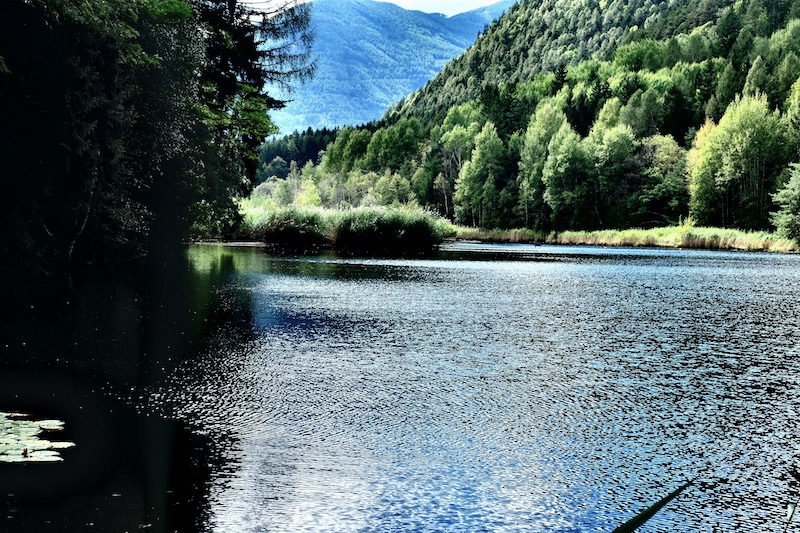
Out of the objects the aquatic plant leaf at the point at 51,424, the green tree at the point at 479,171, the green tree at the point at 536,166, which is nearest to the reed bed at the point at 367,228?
the aquatic plant leaf at the point at 51,424

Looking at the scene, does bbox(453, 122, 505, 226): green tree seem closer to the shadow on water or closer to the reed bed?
the reed bed

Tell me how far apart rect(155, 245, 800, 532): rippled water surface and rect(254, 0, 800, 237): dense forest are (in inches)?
1546

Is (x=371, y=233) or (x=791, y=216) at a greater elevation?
(x=791, y=216)

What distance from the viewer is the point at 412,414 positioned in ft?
20.6

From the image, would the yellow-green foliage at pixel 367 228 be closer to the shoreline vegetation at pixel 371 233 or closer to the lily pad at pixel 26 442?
the shoreline vegetation at pixel 371 233

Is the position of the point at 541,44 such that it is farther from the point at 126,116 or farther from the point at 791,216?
the point at 126,116

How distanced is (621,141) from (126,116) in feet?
263

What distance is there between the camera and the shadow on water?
399 cm

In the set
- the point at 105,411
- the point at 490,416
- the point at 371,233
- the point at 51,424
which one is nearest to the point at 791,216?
the point at 371,233

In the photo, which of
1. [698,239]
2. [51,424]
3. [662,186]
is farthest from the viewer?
[662,186]

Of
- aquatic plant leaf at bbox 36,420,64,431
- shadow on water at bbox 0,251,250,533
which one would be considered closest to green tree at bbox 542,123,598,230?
shadow on water at bbox 0,251,250,533

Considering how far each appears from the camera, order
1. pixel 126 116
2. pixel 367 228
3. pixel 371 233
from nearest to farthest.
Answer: pixel 126 116
pixel 367 228
pixel 371 233

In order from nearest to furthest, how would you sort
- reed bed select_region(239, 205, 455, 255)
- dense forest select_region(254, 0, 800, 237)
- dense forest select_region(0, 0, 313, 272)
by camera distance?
dense forest select_region(0, 0, 313, 272)
reed bed select_region(239, 205, 455, 255)
dense forest select_region(254, 0, 800, 237)

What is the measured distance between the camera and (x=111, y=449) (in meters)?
5.11
